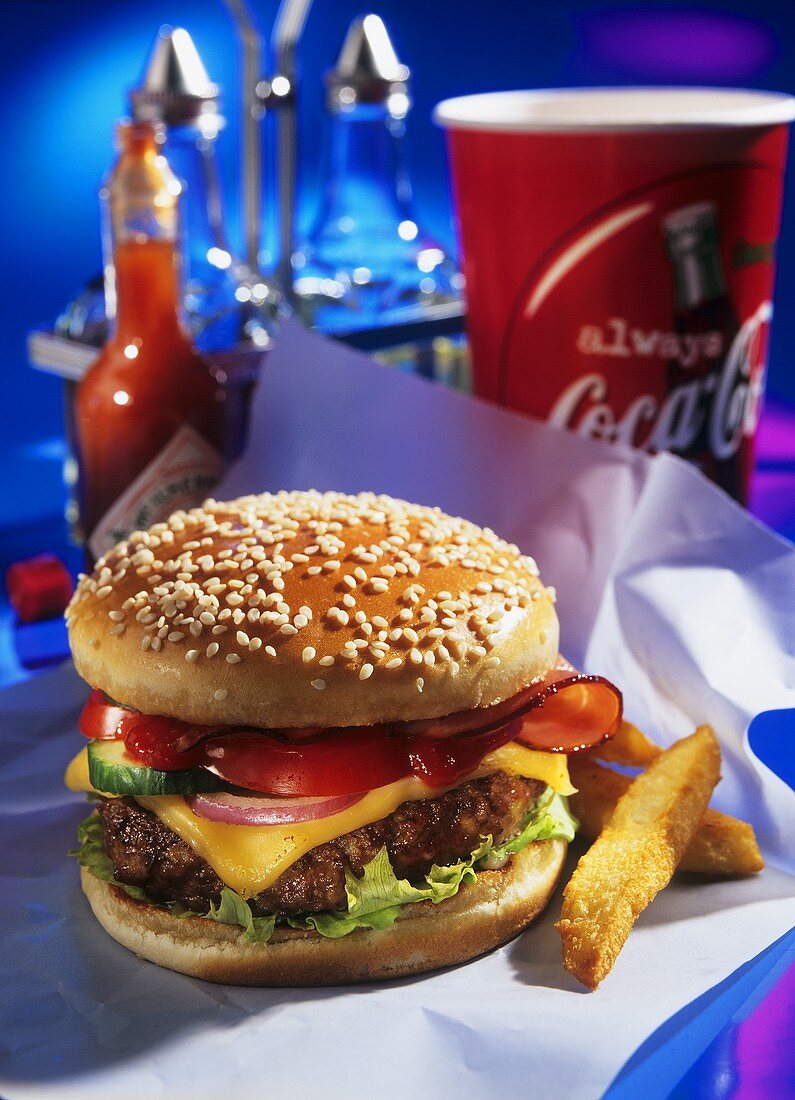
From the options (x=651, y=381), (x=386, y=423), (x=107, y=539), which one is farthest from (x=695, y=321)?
(x=107, y=539)

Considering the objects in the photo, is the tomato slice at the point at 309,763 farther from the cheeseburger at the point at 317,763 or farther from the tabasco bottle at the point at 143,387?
the tabasco bottle at the point at 143,387

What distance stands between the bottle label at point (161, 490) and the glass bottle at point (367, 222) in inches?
26.4

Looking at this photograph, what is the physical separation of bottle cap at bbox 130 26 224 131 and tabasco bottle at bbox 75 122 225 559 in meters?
0.33

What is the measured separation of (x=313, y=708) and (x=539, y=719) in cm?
39

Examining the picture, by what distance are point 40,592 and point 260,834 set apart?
1432 millimetres

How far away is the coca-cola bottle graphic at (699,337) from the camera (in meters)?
2.66

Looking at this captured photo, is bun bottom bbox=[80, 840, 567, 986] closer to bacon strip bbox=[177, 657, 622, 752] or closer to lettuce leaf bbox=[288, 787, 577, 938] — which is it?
lettuce leaf bbox=[288, 787, 577, 938]

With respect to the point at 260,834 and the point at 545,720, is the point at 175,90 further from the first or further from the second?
the point at 260,834

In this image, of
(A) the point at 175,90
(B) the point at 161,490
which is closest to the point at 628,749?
(B) the point at 161,490

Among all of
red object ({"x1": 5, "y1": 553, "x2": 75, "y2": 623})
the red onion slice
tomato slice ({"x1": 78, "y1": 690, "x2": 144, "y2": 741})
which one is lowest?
red object ({"x1": 5, "y1": 553, "x2": 75, "y2": 623})

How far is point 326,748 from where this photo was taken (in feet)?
5.73

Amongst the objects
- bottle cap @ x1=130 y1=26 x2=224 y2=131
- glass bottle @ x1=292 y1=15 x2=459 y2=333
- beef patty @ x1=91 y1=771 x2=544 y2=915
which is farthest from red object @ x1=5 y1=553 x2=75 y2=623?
beef patty @ x1=91 y1=771 x2=544 y2=915

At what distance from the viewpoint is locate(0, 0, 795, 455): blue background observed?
14.6ft

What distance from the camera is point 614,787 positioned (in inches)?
81.2
